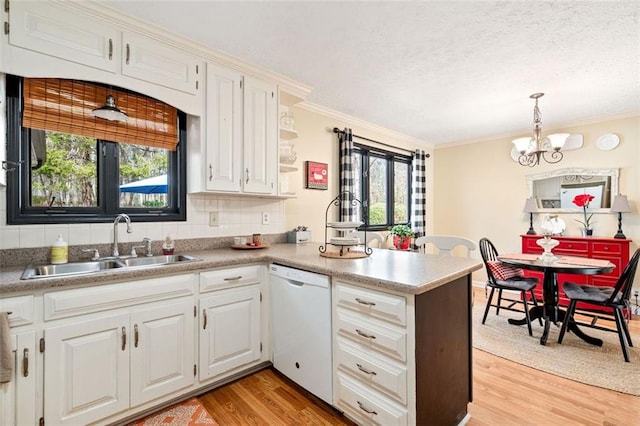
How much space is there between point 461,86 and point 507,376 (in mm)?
2490

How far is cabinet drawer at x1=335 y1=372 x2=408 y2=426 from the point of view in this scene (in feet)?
4.71

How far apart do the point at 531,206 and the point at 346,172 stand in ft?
8.97

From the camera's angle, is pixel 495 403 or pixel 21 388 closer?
pixel 21 388

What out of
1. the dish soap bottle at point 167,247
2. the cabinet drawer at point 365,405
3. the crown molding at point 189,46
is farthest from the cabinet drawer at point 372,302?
the crown molding at point 189,46

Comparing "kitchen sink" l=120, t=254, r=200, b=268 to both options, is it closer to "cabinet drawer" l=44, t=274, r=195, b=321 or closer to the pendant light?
"cabinet drawer" l=44, t=274, r=195, b=321

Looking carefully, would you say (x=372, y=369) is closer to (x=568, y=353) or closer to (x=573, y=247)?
(x=568, y=353)

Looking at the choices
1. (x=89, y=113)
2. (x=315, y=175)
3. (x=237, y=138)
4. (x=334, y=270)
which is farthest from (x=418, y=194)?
(x=89, y=113)

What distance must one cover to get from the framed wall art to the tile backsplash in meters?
0.46

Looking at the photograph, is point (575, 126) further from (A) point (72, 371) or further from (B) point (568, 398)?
(A) point (72, 371)

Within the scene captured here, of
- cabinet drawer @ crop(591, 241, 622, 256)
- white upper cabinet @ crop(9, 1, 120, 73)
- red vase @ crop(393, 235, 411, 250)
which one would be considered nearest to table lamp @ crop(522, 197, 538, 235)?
cabinet drawer @ crop(591, 241, 622, 256)

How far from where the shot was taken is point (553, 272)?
2.85 meters

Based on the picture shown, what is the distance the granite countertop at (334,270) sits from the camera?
139 cm

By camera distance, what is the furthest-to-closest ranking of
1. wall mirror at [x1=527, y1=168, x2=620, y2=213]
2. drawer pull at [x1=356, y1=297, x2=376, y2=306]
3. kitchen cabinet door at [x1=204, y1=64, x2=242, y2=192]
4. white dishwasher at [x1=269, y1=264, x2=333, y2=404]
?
wall mirror at [x1=527, y1=168, x2=620, y2=213] < kitchen cabinet door at [x1=204, y1=64, x2=242, y2=192] < white dishwasher at [x1=269, y1=264, x2=333, y2=404] < drawer pull at [x1=356, y1=297, x2=376, y2=306]

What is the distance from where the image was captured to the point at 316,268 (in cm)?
180
